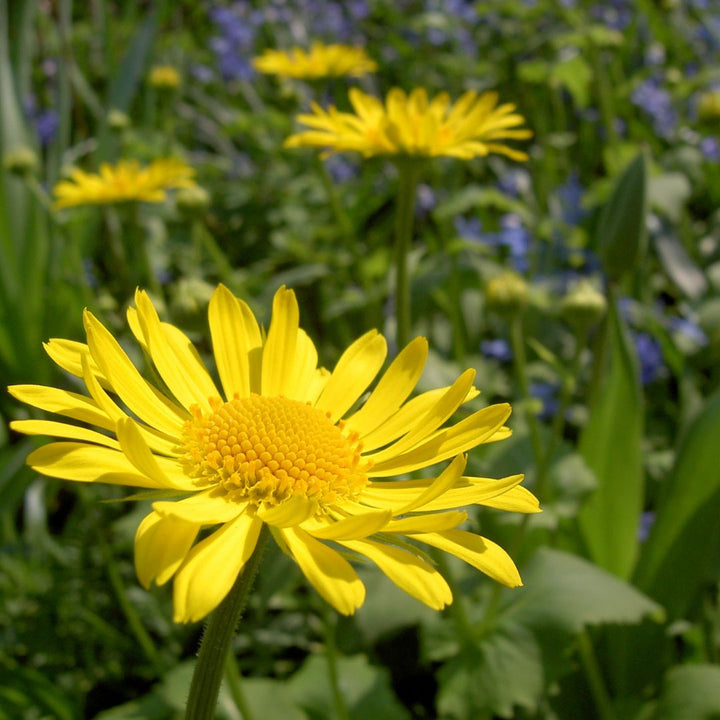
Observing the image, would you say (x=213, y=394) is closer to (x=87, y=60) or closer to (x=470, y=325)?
(x=470, y=325)

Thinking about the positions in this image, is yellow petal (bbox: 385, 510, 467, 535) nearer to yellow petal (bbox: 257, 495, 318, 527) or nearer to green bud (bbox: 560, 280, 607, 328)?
yellow petal (bbox: 257, 495, 318, 527)

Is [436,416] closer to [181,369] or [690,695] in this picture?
[181,369]

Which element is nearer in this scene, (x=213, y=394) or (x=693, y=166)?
(x=213, y=394)

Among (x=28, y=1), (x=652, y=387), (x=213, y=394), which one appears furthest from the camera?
(x=28, y=1)

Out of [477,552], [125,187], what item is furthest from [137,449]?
[125,187]

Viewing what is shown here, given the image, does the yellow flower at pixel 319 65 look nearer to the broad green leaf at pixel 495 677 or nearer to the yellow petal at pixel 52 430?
the broad green leaf at pixel 495 677

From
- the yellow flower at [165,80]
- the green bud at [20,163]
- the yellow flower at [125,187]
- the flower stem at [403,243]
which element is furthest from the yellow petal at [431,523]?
the yellow flower at [165,80]

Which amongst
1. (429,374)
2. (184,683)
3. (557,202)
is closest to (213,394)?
(184,683)
